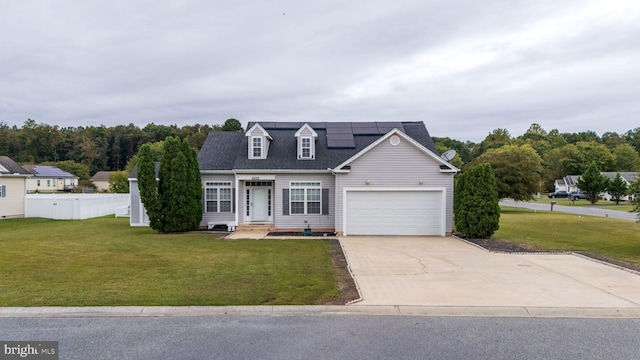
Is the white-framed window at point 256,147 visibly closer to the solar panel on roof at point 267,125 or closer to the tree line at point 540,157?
the solar panel on roof at point 267,125

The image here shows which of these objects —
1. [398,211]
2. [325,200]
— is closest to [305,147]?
[325,200]

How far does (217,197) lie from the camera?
18797 mm

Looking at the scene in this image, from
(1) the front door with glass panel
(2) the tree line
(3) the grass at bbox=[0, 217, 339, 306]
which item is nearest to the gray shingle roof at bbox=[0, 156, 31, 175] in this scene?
(3) the grass at bbox=[0, 217, 339, 306]

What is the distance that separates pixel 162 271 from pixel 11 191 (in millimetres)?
22127

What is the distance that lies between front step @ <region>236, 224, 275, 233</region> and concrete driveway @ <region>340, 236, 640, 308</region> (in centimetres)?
578

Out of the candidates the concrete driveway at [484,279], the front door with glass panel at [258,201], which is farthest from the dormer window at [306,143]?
the concrete driveway at [484,279]

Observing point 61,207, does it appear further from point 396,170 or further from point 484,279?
point 484,279

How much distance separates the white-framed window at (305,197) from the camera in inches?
705

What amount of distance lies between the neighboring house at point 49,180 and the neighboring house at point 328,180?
50.9m

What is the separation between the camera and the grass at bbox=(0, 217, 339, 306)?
280 inches

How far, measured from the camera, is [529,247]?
13.6 meters

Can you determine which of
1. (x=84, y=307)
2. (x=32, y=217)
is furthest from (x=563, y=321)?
(x=32, y=217)

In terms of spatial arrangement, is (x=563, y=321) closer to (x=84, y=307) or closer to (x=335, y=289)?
(x=335, y=289)

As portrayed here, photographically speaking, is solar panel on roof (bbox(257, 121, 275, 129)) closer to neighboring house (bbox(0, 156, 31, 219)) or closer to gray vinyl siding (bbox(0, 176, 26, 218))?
neighboring house (bbox(0, 156, 31, 219))
